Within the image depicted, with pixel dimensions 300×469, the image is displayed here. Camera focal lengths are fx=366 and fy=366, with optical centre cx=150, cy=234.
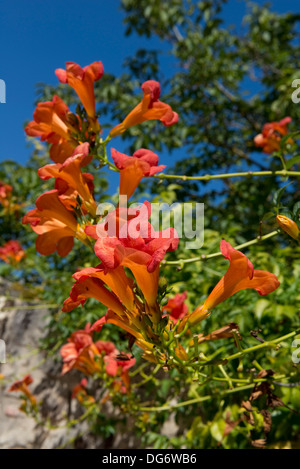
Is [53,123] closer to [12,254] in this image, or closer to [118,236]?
[118,236]

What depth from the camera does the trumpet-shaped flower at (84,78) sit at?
140 cm

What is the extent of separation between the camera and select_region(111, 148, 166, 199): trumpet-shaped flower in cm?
117

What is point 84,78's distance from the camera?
4.66 ft

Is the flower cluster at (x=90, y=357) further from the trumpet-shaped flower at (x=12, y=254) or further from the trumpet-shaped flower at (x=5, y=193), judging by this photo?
the trumpet-shaped flower at (x=5, y=193)

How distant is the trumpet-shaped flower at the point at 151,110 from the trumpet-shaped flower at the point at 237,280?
0.73 meters

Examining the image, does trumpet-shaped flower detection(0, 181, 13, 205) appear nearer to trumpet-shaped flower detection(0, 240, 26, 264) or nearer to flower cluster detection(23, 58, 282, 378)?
trumpet-shaped flower detection(0, 240, 26, 264)

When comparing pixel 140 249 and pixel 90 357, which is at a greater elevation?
pixel 140 249

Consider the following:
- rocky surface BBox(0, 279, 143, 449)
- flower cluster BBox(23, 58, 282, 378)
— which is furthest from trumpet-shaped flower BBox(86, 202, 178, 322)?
rocky surface BBox(0, 279, 143, 449)

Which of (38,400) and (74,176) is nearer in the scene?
(74,176)

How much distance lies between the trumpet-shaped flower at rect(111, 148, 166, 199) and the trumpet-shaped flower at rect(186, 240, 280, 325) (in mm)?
404

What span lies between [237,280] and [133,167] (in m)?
0.49

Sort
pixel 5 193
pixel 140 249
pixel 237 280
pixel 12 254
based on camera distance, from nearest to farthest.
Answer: pixel 140 249 < pixel 237 280 < pixel 12 254 < pixel 5 193

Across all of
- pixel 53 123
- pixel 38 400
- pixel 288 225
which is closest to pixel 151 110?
pixel 53 123

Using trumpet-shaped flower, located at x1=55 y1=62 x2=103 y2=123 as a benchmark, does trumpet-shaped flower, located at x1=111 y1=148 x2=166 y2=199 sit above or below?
below
